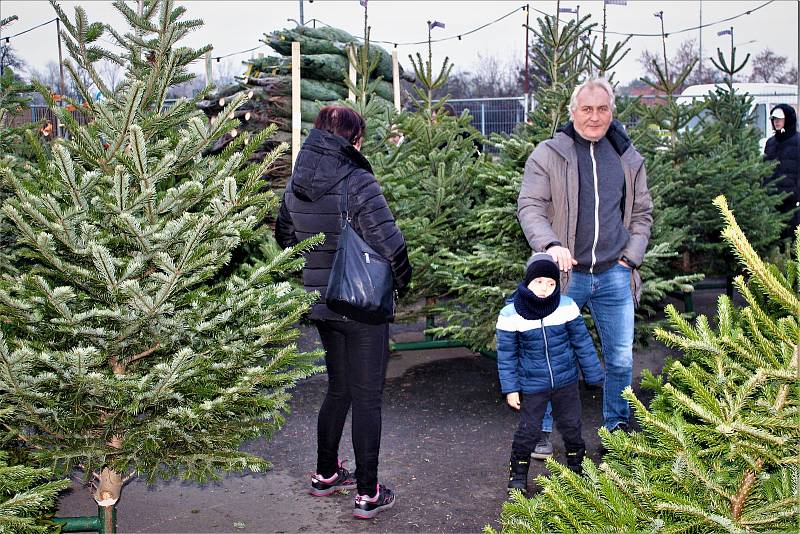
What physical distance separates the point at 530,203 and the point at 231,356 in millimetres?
2150

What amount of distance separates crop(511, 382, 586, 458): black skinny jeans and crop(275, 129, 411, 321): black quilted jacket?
958 mm

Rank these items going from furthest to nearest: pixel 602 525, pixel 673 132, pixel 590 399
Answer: pixel 673 132 → pixel 590 399 → pixel 602 525

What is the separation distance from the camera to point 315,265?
4250 mm

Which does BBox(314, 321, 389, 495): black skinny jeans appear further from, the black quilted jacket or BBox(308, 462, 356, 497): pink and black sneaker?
BBox(308, 462, 356, 497): pink and black sneaker

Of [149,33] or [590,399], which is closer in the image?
[149,33]

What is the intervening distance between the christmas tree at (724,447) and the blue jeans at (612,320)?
2.85m

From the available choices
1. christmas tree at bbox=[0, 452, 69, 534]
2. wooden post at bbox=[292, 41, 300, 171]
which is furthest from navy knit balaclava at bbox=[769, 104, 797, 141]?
A: christmas tree at bbox=[0, 452, 69, 534]

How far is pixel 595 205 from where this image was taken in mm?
4703

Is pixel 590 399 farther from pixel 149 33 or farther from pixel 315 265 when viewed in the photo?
pixel 149 33

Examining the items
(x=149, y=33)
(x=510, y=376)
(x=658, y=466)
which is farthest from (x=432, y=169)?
(x=658, y=466)

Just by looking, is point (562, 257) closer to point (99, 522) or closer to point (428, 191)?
point (99, 522)

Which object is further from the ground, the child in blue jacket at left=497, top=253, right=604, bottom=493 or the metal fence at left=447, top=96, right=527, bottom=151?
the metal fence at left=447, top=96, right=527, bottom=151

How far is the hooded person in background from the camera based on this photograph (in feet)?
34.1

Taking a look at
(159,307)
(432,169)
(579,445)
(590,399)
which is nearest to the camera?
(159,307)
